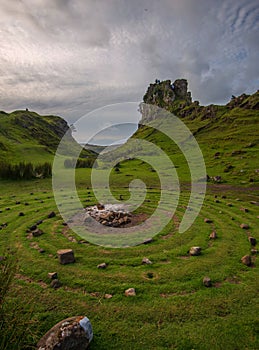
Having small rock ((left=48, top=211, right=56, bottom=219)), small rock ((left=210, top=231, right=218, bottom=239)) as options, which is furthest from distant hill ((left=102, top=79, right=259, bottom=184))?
small rock ((left=48, top=211, right=56, bottom=219))

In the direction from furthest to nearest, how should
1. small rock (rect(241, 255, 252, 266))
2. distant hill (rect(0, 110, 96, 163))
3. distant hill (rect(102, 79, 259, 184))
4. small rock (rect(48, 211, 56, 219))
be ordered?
1. distant hill (rect(0, 110, 96, 163))
2. distant hill (rect(102, 79, 259, 184))
3. small rock (rect(48, 211, 56, 219))
4. small rock (rect(241, 255, 252, 266))

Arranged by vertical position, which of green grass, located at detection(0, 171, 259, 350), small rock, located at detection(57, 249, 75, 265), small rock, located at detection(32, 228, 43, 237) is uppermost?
small rock, located at detection(32, 228, 43, 237)

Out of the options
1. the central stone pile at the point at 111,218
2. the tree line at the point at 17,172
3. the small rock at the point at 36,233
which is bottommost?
the small rock at the point at 36,233

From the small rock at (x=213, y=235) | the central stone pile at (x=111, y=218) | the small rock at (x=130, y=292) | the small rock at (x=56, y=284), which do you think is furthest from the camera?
the central stone pile at (x=111, y=218)

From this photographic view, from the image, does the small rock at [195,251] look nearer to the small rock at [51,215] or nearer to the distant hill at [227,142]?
the small rock at [51,215]

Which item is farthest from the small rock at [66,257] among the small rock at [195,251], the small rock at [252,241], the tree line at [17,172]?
the tree line at [17,172]

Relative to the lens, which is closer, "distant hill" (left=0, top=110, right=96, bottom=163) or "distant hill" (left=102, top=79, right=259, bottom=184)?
"distant hill" (left=102, top=79, right=259, bottom=184)

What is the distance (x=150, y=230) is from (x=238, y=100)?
481 feet

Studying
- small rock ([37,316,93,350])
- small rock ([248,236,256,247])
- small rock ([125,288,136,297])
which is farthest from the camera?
small rock ([248,236,256,247])

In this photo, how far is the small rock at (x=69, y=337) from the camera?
5758 mm

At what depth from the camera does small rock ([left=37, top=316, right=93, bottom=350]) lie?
576 centimetres

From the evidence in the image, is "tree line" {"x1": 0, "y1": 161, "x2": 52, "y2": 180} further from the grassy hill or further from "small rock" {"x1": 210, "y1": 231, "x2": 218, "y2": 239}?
"small rock" {"x1": 210, "y1": 231, "x2": 218, "y2": 239}

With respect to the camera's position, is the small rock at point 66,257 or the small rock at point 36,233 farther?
the small rock at point 36,233

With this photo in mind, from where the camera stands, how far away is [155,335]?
269 inches
